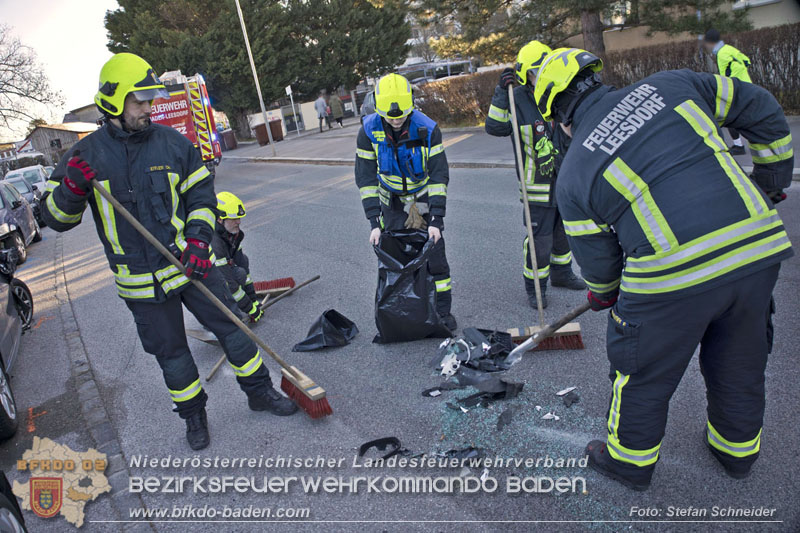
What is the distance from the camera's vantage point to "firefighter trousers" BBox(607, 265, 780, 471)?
7.10 feet

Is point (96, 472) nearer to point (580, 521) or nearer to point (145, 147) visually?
point (145, 147)

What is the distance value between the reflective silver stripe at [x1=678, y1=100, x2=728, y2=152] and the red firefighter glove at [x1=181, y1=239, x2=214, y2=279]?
2.50m

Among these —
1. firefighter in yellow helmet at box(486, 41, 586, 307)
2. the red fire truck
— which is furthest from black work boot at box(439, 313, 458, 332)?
the red fire truck

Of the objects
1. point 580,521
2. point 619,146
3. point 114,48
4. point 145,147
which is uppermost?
point 114,48

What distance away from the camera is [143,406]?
13.7ft

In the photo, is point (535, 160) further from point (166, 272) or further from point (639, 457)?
point (166, 272)

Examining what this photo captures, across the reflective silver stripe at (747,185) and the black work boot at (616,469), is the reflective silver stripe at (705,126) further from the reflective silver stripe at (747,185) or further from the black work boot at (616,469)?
the black work boot at (616,469)

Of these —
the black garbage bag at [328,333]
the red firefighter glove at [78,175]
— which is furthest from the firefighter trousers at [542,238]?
the red firefighter glove at [78,175]

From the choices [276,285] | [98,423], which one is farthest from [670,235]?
[276,285]

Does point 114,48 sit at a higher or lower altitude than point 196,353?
higher

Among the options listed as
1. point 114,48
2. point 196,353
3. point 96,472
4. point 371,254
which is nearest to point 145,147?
point 96,472

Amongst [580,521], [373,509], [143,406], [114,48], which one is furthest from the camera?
[114,48]

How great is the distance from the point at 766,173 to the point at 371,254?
15.3 ft

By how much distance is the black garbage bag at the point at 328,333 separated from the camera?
453 cm
